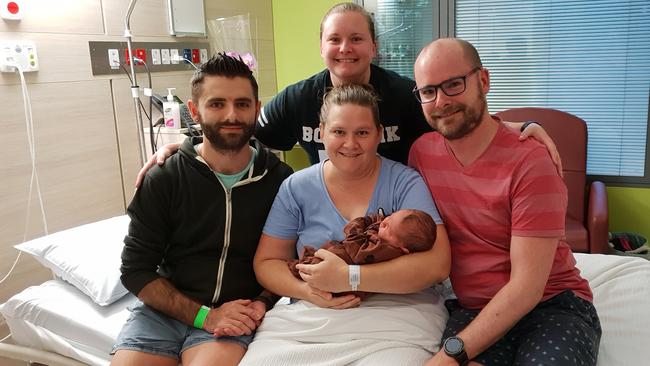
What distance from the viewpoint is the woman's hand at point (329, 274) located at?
151 cm

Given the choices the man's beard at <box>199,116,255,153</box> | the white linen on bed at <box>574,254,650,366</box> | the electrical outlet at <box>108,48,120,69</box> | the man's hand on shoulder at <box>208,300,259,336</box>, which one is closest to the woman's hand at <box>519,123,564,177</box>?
the white linen on bed at <box>574,254,650,366</box>

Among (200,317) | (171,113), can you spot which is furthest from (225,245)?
(171,113)

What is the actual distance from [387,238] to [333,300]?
9.9 inches

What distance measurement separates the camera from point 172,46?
10.9 ft

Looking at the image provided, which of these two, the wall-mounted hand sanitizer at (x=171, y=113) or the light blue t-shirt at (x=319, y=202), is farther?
the wall-mounted hand sanitizer at (x=171, y=113)

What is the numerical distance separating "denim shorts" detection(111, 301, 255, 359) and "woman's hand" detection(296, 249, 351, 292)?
12.7 inches

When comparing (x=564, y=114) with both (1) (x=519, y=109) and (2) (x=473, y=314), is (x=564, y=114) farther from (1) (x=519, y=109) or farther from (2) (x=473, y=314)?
(2) (x=473, y=314)

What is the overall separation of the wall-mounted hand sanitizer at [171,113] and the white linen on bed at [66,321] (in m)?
1.18

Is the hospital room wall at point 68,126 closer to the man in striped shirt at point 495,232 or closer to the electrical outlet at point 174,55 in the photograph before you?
the electrical outlet at point 174,55

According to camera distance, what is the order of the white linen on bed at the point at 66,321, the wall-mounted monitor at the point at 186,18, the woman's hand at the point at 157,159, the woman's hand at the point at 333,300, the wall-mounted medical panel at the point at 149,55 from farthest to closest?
the wall-mounted monitor at the point at 186,18 → the wall-mounted medical panel at the point at 149,55 → the white linen on bed at the point at 66,321 → the woman's hand at the point at 157,159 → the woman's hand at the point at 333,300

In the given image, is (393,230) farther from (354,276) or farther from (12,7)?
(12,7)

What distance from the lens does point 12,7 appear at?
227 centimetres

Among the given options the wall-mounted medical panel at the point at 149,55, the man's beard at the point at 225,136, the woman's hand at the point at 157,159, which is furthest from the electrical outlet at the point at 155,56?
the man's beard at the point at 225,136

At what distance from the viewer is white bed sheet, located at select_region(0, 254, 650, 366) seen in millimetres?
1738
